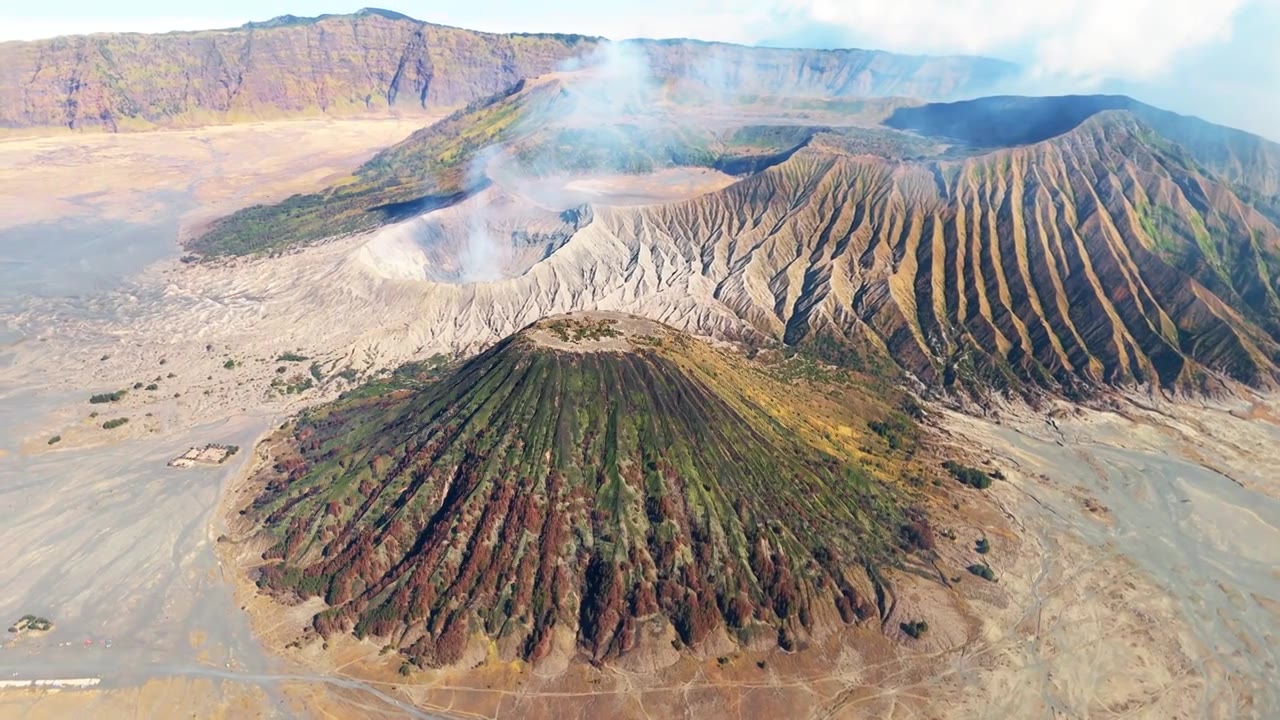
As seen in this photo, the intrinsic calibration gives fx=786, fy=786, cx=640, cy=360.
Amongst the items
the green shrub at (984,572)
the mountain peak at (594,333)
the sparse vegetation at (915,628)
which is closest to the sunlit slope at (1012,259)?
the mountain peak at (594,333)

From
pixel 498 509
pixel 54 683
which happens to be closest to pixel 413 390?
pixel 498 509

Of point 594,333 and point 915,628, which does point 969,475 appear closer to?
point 915,628

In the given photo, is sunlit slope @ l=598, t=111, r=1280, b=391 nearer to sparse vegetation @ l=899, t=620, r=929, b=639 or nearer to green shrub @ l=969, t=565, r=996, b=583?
green shrub @ l=969, t=565, r=996, b=583

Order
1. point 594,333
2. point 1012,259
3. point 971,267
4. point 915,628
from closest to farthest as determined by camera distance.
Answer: point 915,628
point 594,333
point 1012,259
point 971,267

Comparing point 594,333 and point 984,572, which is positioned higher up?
point 594,333

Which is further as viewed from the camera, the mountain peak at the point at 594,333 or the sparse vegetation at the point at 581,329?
the sparse vegetation at the point at 581,329

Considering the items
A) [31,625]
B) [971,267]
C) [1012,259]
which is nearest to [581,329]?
[31,625]

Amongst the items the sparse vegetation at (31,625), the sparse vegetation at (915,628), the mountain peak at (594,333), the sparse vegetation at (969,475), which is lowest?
the sparse vegetation at (31,625)

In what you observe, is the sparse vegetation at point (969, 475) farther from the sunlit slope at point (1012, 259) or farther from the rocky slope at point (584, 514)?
the sunlit slope at point (1012, 259)

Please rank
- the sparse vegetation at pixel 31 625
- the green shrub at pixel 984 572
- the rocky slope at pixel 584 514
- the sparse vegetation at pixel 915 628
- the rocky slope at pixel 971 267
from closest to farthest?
the rocky slope at pixel 584 514, the sparse vegetation at pixel 915 628, the sparse vegetation at pixel 31 625, the green shrub at pixel 984 572, the rocky slope at pixel 971 267
